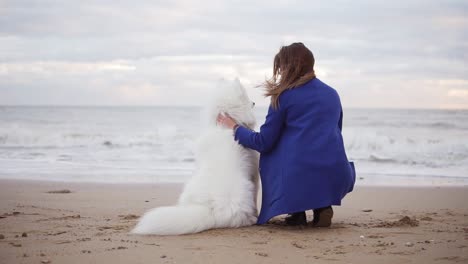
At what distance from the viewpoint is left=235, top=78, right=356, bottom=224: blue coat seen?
388 centimetres

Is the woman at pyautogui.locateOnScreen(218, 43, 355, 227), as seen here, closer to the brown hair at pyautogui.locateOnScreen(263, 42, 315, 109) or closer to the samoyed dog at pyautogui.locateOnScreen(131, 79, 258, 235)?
the brown hair at pyautogui.locateOnScreen(263, 42, 315, 109)

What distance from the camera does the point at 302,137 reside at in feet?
12.8

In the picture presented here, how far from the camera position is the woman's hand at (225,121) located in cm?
413

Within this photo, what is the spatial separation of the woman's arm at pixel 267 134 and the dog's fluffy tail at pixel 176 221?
610 mm

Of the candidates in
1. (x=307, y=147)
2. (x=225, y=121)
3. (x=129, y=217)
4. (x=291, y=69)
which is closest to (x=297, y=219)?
(x=307, y=147)

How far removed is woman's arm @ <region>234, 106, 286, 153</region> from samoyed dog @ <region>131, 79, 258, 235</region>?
0.12m

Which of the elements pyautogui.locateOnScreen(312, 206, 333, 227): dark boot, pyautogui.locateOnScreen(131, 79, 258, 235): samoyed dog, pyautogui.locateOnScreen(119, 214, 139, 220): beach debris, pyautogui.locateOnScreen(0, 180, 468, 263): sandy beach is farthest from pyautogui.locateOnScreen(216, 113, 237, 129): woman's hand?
pyautogui.locateOnScreen(119, 214, 139, 220): beach debris

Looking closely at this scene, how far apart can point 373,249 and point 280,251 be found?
24.8 inches

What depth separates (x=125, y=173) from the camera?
9.06 m

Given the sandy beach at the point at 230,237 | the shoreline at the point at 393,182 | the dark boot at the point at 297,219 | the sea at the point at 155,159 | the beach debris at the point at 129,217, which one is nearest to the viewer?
the sandy beach at the point at 230,237

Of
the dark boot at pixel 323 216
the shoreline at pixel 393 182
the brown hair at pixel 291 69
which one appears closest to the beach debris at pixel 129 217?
the dark boot at pixel 323 216

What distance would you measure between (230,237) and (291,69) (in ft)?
4.41

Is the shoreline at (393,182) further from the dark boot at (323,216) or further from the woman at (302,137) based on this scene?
the woman at (302,137)

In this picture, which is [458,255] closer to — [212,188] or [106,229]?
[212,188]
